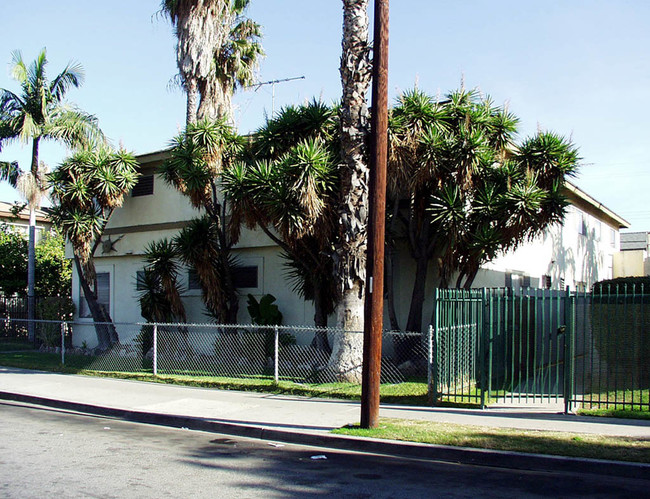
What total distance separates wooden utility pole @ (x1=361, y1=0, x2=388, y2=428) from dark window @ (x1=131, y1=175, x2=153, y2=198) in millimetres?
12830

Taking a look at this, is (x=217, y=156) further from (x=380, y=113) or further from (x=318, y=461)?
(x=318, y=461)

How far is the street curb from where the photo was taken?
7516 millimetres

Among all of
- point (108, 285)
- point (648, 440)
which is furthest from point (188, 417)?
point (108, 285)

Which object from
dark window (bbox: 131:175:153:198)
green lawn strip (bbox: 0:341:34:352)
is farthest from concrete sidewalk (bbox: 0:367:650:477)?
green lawn strip (bbox: 0:341:34:352)

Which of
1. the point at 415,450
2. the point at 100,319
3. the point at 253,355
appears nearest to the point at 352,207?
the point at 253,355

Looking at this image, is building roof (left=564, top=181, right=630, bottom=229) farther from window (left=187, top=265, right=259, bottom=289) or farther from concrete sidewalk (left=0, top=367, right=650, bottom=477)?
concrete sidewalk (left=0, top=367, right=650, bottom=477)

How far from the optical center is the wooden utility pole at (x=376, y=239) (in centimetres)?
926

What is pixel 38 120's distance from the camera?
23297 millimetres

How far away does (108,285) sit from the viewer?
71.7ft

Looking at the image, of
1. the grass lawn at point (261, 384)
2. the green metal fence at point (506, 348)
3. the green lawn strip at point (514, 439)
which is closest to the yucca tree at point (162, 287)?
the grass lawn at point (261, 384)

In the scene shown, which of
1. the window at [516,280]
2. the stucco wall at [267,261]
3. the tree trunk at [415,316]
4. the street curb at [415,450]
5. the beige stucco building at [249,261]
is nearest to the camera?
the street curb at [415,450]

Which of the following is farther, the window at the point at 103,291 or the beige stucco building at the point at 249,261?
the window at the point at 103,291

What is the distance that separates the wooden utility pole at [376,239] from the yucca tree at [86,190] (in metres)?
11.4

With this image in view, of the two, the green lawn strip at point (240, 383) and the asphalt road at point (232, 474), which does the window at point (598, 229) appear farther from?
the asphalt road at point (232, 474)
